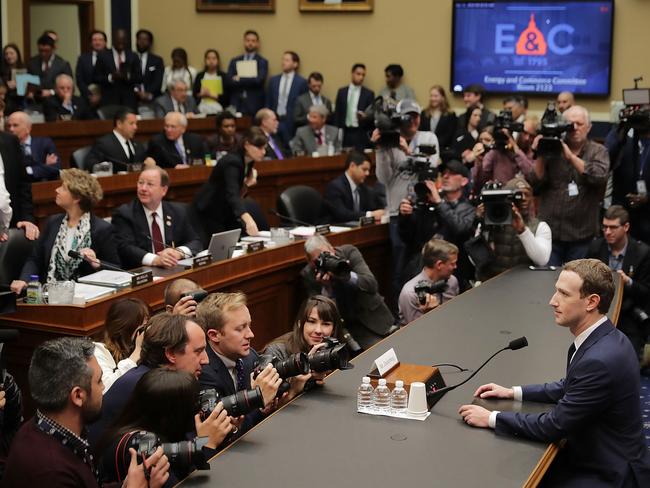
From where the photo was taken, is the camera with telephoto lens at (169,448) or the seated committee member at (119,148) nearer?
the camera with telephoto lens at (169,448)

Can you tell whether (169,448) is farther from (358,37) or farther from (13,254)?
(358,37)

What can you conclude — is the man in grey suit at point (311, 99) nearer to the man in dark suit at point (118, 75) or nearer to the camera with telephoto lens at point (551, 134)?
the man in dark suit at point (118, 75)

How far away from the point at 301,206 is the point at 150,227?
5.24ft

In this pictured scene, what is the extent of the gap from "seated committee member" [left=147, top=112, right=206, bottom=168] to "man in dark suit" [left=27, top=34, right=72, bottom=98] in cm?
276

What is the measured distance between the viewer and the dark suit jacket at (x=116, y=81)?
10789 millimetres

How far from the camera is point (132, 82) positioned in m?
10.8

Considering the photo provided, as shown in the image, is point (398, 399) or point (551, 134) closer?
point (398, 399)

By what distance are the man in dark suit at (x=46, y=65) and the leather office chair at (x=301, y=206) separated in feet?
15.3

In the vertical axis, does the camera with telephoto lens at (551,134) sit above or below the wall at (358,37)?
below

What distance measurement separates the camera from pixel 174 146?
8.21 metres

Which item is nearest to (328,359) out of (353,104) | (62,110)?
(62,110)

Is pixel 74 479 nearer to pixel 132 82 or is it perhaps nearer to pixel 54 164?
pixel 54 164

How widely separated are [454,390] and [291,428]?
0.70 m

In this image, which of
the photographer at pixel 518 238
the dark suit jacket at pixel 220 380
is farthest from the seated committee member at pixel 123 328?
the photographer at pixel 518 238
